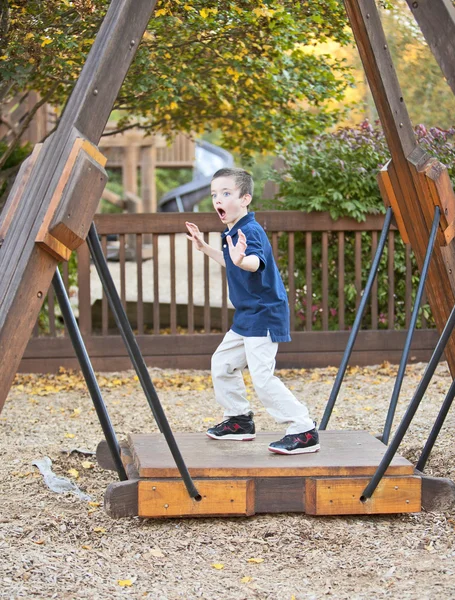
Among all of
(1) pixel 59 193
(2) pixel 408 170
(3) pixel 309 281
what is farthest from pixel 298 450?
(3) pixel 309 281

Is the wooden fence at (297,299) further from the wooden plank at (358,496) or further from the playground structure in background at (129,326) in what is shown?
the wooden plank at (358,496)

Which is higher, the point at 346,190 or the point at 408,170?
the point at 346,190

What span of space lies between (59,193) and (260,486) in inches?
61.3

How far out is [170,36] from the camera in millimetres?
6254

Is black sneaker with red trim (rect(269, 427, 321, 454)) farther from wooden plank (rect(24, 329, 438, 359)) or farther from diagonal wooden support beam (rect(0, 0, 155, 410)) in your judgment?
wooden plank (rect(24, 329, 438, 359))

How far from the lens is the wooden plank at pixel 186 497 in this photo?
11.1ft

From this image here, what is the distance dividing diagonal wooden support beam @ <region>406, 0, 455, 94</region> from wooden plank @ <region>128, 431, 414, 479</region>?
5.35 ft

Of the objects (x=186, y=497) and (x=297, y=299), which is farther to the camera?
(x=297, y=299)

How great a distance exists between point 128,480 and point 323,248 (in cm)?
432

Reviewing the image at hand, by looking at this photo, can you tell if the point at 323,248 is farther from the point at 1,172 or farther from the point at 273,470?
the point at 273,470

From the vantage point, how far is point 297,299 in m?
7.86

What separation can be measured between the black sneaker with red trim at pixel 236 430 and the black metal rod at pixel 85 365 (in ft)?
1.75

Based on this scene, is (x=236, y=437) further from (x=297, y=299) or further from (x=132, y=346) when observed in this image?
(x=297, y=299)

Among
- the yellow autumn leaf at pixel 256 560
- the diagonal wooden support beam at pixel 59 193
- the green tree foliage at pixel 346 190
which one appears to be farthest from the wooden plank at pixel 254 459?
the green tree foliage at pixel 346 190
